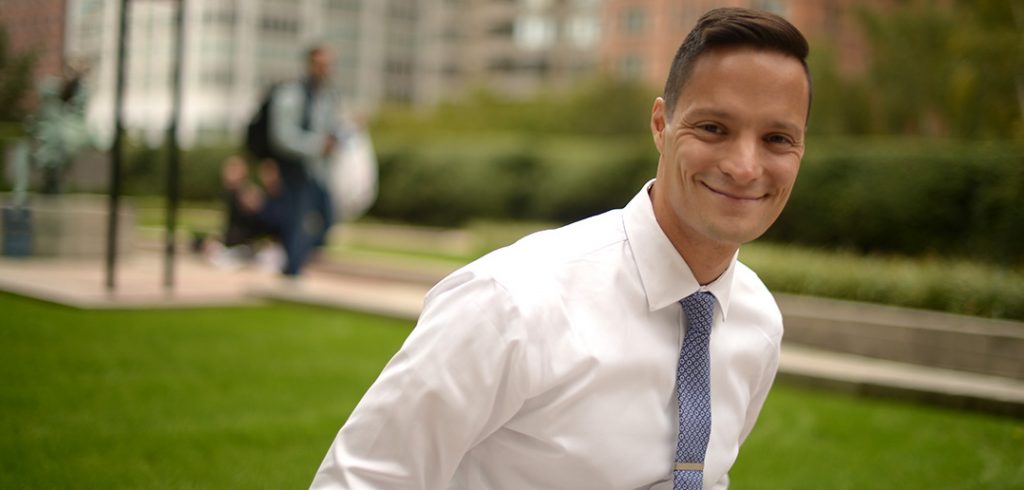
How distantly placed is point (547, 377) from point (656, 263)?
373 millimetres

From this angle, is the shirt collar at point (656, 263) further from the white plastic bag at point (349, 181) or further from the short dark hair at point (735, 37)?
the white plastic bag at point (349, 181)

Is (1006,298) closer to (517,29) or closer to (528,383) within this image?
(528,383)

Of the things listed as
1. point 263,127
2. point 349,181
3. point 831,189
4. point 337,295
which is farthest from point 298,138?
point 831,189

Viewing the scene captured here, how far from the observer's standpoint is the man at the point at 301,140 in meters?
11.2

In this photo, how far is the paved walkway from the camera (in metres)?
7.25

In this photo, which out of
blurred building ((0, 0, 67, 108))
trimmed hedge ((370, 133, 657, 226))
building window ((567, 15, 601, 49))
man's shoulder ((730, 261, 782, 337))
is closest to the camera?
man's shoulder ((730, 261, 782, 337))

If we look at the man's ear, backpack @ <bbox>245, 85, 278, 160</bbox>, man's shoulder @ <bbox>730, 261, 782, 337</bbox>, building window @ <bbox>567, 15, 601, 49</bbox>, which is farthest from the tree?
building window @ <bbox>567, 15, 601, 49</bbox>

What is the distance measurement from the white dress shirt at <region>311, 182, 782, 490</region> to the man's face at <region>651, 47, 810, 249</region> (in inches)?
6.0

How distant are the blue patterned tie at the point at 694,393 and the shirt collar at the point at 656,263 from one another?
41mm

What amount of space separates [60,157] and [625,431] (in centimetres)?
1026

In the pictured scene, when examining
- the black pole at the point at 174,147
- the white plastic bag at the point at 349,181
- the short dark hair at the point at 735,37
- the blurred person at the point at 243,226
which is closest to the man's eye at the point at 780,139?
the short dark hair at the point at 735,37

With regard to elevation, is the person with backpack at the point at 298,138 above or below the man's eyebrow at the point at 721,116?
below

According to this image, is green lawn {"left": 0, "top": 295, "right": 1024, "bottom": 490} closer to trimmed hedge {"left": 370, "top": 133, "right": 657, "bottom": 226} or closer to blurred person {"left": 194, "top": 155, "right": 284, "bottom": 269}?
blurred person {"left": 194, "top": 155, "right": 284, "bottom": 269}

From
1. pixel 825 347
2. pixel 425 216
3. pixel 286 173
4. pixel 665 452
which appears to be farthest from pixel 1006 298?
pixel 425 216
